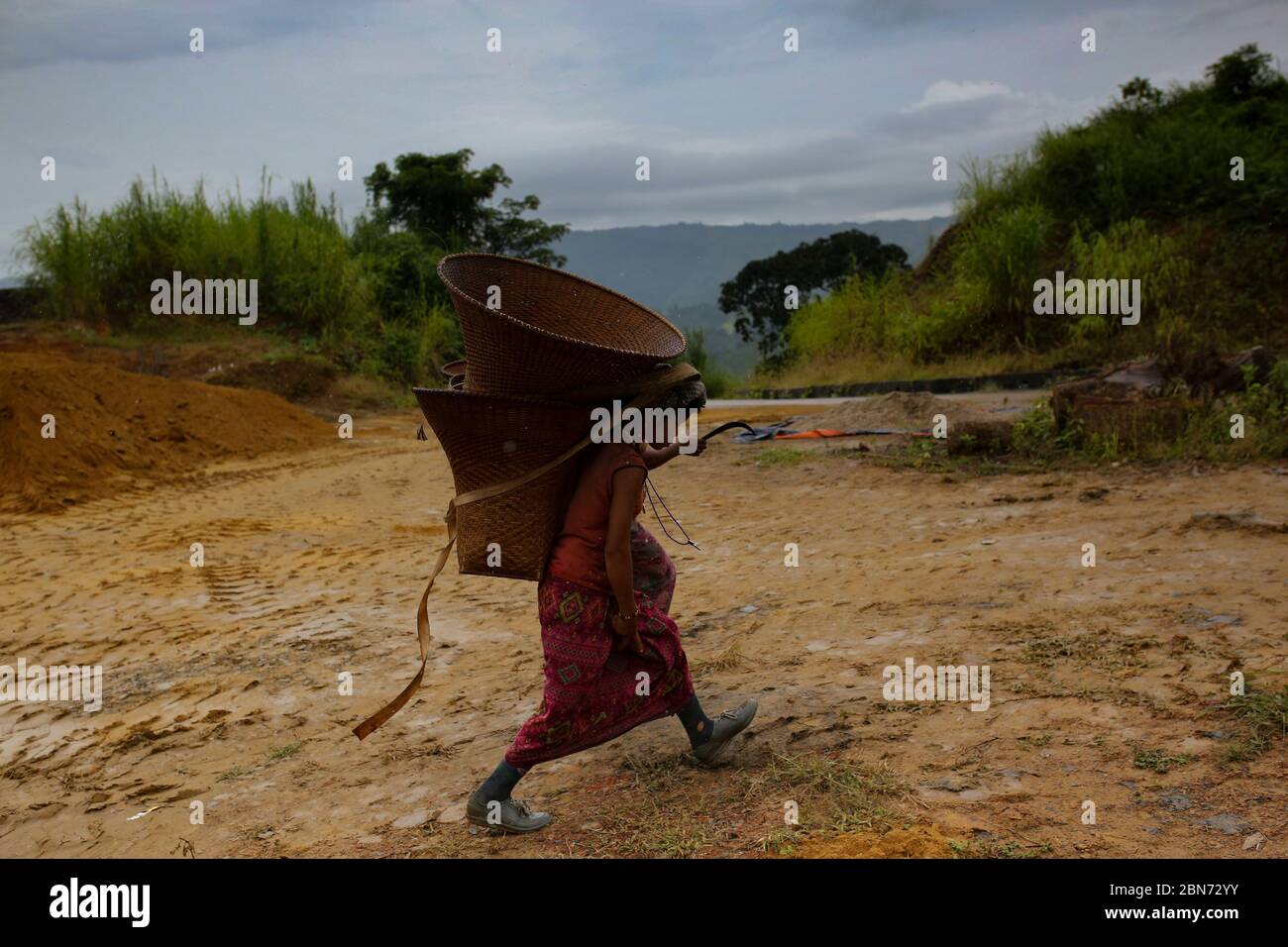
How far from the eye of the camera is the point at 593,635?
9.80ft

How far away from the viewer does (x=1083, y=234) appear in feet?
48.6

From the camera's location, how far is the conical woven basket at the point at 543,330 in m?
2.77

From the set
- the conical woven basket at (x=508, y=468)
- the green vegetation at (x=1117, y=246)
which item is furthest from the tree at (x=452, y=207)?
the conical woven basket at (x=508, y=468)

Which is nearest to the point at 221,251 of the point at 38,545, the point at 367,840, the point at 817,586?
the point at 38,545

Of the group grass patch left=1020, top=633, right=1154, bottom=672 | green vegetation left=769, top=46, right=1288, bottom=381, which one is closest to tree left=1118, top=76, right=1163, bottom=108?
green vegetation left=769, top=46, right=1288, bottom=381

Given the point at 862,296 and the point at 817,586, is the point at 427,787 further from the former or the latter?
the point at 862,296

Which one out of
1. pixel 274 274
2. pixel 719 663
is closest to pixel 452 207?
pixel 274 274

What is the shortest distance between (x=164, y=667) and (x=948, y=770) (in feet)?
12.2

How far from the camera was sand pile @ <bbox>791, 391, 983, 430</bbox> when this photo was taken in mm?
9534

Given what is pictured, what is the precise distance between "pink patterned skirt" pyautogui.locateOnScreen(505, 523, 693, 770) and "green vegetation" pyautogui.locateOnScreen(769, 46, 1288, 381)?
9744 mm

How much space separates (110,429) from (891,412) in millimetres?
7792

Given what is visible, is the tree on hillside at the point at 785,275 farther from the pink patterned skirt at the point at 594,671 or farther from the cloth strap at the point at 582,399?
the cloth strap at the point at 582,399

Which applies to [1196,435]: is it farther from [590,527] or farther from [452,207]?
[452,207]

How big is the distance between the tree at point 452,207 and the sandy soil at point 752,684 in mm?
15714
